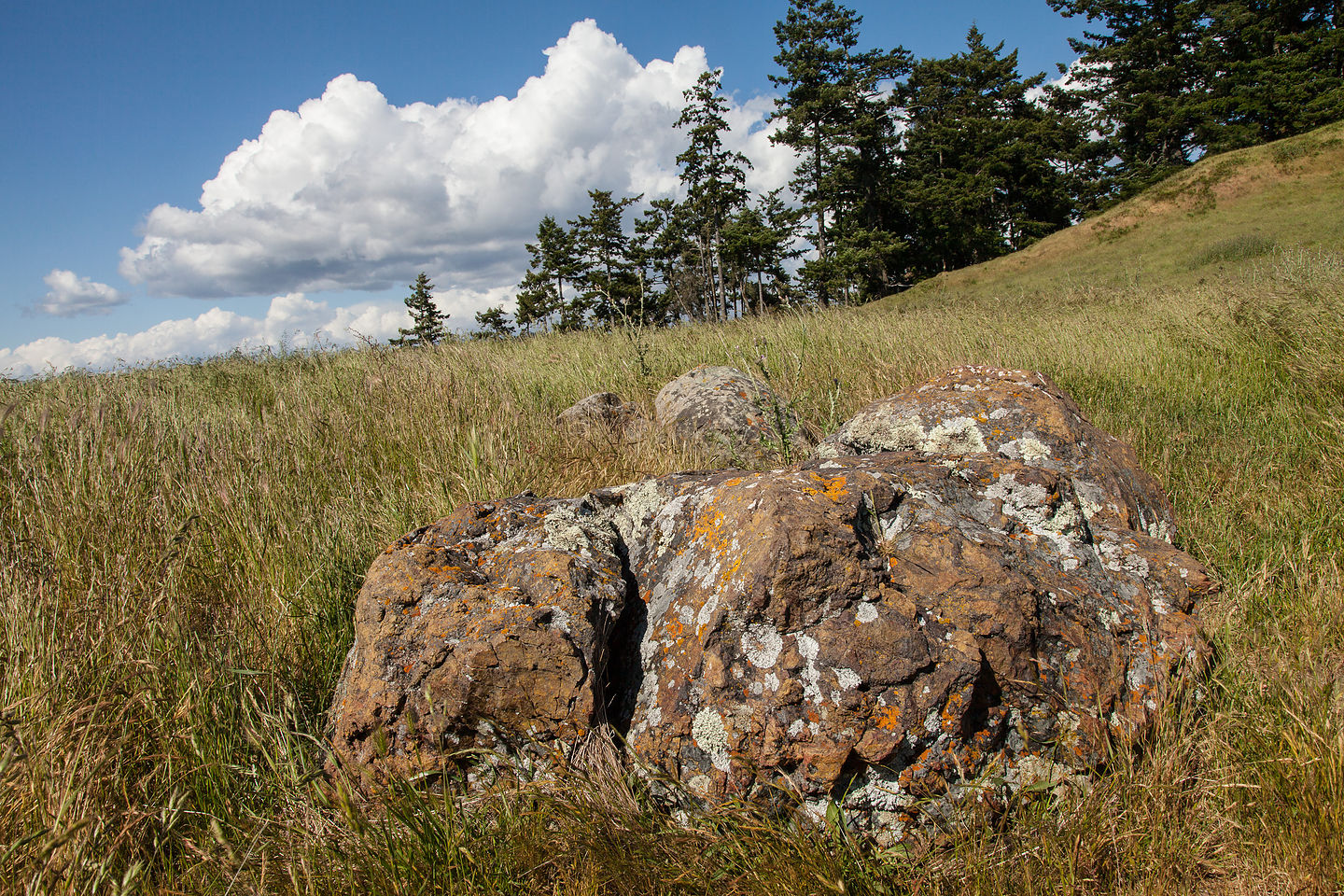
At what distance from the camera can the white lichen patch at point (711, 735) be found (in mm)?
1626

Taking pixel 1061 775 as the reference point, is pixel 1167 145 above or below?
above

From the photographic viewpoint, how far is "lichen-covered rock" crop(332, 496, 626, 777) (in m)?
Answer: 1.73

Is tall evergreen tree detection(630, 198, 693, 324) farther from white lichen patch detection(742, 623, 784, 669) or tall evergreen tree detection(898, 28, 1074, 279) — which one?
white lichen patch detection(742, 623, 784, 669)

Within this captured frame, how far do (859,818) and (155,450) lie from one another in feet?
12.0

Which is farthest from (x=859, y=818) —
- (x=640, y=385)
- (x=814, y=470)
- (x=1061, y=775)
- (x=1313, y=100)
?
(x=1313, y=100)

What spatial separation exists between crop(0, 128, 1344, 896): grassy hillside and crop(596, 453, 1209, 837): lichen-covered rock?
12 cm

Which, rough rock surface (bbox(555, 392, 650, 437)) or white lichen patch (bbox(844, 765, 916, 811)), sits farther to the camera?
rough rock surface (bbox(555, 392, 650, 437))

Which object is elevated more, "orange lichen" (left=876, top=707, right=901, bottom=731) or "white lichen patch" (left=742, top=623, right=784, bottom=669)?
"white lichen patch" (left=742, top=623, right=784, bottom=669)

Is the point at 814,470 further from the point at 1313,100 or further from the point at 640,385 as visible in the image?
the point at 1313,100

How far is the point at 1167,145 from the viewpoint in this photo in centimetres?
4166

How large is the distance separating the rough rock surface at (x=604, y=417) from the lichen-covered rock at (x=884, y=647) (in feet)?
8.00

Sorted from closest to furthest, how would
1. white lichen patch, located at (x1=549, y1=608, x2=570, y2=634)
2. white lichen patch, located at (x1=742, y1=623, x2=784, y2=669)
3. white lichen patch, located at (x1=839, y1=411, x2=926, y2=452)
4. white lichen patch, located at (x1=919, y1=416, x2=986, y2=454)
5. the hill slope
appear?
white lichen patch, located at (x1=742, y1=623, x2=784, y2=669)
white lichen patch, located at (x1=549, y1=608, x2=570, y2=634)
white lichen patch, located at (x1=919, y1=416, x2=986, y2=454)
white lichen patch, located at (x1=839, y1=411, x2=926, y2=452)
the hill slope

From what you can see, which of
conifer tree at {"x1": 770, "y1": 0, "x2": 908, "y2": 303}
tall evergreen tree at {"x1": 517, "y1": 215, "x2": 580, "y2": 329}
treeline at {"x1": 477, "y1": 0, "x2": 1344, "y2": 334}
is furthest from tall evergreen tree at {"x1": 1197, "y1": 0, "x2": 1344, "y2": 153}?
tall evergreen tree at {"x1": 517, "y1": 215, "x2": 580, "y2": 329}

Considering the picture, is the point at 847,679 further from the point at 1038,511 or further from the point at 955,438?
the point at 955,438
